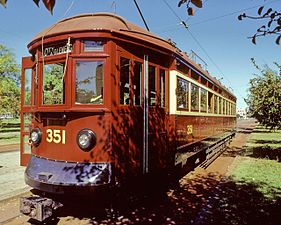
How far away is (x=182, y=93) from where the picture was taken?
7434 mm

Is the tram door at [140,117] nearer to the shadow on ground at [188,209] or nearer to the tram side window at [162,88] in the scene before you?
the tram side window at [162,88]

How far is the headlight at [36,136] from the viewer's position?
5664 millimetres

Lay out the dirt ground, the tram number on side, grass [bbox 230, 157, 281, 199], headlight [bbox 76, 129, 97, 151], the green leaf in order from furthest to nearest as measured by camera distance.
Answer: grass [bbox 230, 157, 281, 199]
the dirt ground
the tram number on side
headlight [bbox 76, 129, 97, 151]
the green leaf

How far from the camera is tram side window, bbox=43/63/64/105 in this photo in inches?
211

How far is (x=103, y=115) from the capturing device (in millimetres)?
5148

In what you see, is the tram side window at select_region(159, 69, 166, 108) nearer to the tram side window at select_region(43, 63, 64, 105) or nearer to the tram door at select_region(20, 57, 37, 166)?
the tram side window at select_region(43, 63, 64, 105)

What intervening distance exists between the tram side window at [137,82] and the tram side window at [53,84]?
1.27 meters

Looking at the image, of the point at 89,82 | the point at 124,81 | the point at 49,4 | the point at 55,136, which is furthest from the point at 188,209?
the point at 49,4

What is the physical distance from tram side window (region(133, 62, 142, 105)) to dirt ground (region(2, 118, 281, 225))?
2.04 meters

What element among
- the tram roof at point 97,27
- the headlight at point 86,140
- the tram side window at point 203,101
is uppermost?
the tram roof at point 97,27

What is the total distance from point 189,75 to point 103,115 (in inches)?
142

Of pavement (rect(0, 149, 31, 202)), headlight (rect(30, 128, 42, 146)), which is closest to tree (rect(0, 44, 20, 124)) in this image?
pavement (rect(0, 149, 31, 202))

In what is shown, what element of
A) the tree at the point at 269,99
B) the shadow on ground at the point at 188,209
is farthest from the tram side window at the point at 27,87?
the tree at the point at 269,99

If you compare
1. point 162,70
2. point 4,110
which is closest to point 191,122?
point 162,70
